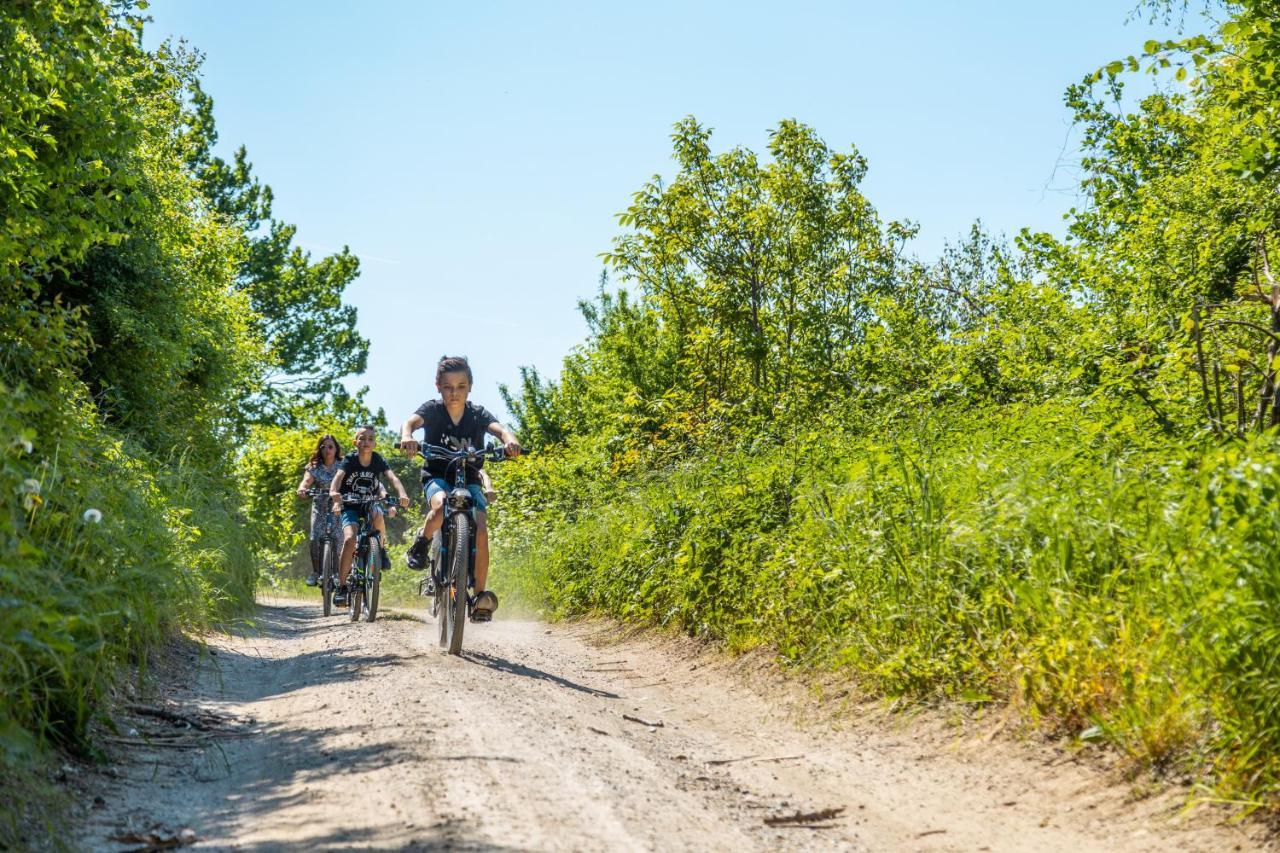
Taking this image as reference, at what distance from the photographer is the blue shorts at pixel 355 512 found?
12312 millimetres

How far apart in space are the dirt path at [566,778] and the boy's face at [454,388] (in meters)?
2.56

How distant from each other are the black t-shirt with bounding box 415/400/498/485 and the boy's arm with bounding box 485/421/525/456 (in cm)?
5

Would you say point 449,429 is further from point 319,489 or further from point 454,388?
point 319,489

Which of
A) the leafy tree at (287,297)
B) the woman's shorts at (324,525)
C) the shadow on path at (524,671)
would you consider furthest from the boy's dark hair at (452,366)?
the leafy tree at (287,297)

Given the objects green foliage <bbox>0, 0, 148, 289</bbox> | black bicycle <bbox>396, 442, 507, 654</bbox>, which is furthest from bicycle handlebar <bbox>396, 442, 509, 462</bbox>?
A: green foliage <bbox>0, 0, 148, 289</bbox>

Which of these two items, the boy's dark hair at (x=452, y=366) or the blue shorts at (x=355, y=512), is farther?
the blue shorts at (x=355, y=512)

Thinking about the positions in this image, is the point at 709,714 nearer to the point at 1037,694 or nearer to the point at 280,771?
the point at 1037,694

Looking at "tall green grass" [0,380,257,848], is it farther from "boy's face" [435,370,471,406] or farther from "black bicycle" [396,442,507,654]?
"boy's face" [435,370,471,406]

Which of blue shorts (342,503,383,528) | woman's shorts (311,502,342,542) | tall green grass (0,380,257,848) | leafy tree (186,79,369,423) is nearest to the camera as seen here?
tall green grass (0,380,257,848)

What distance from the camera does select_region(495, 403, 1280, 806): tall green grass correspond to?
161 inches

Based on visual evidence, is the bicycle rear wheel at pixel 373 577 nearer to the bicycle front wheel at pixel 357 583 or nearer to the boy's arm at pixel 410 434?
the bicycle front wheel at pixel 357 583

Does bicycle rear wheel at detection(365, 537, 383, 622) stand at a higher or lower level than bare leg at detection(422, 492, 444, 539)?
lower

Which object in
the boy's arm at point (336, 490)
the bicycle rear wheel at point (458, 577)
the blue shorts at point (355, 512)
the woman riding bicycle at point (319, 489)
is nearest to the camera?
the bicycle rear wheel at point (458, 577)

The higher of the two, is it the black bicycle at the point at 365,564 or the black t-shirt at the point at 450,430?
the black t-shirt at the point at 450,430
